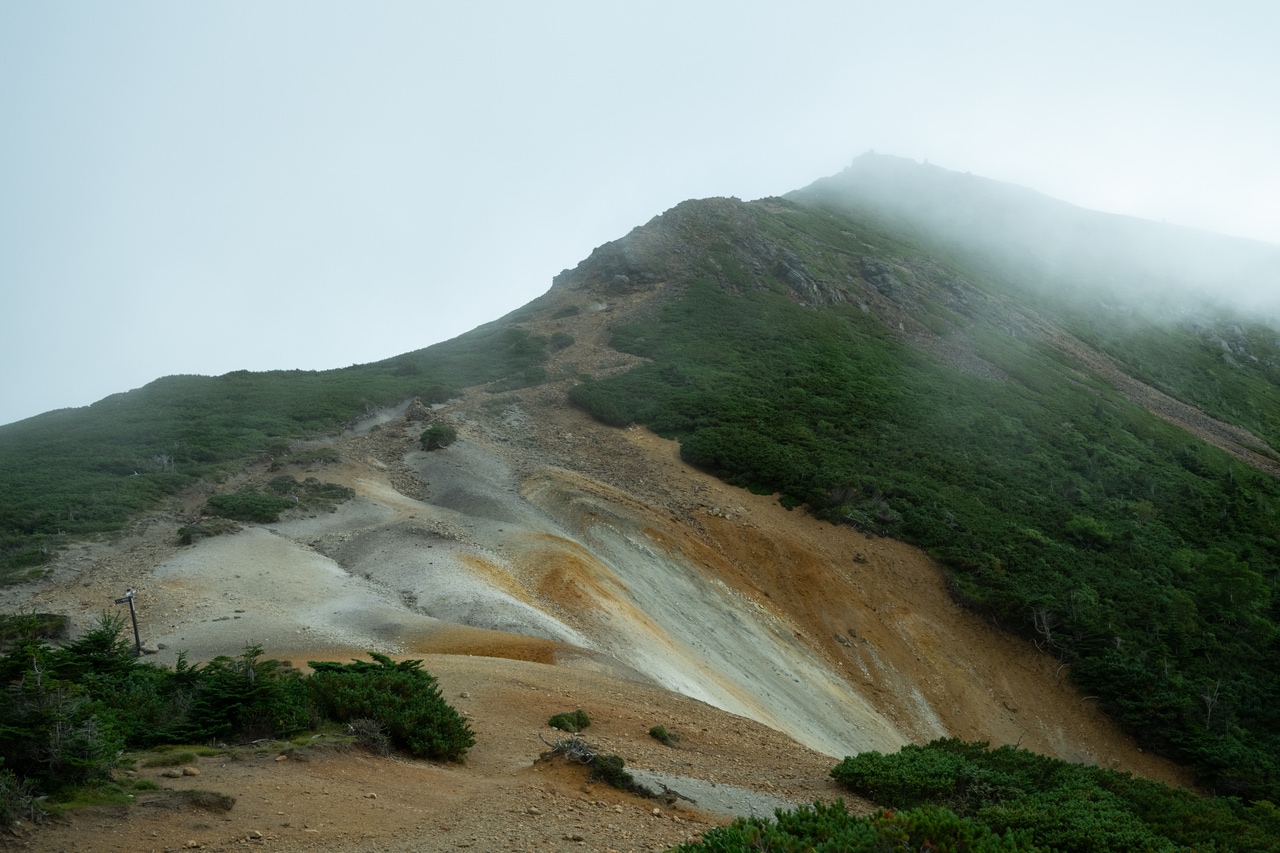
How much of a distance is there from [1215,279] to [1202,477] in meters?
84.3

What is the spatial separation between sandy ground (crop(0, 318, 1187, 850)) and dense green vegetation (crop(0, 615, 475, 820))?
2.25 feet

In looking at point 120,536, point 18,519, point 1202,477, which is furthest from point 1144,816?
point 1202,477

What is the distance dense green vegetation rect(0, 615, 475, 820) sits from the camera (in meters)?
8.34

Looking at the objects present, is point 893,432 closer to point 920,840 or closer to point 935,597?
point 935,597

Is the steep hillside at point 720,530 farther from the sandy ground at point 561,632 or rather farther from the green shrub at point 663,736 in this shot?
the green shrub at point 663,736

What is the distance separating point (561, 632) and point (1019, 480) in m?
28.4

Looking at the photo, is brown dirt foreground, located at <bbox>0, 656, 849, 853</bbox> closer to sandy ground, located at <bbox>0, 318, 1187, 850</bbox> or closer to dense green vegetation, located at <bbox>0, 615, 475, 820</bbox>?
sandy ground, located at <bbox>0, 318, 1187, 850</bbox>

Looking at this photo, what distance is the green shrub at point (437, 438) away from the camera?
3538 cm

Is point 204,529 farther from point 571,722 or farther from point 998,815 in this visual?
point 998,815

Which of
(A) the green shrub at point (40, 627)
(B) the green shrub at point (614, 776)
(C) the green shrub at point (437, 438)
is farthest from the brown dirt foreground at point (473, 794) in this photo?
(C) the green shrub at point (437, 438)

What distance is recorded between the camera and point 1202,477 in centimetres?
4553

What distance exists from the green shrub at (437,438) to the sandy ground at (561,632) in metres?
0.88

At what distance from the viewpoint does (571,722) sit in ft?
42.9

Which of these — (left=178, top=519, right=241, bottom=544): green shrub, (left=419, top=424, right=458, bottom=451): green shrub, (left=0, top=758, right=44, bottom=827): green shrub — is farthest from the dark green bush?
(left=419, top=424, right=458, bottom=451): green shrub
